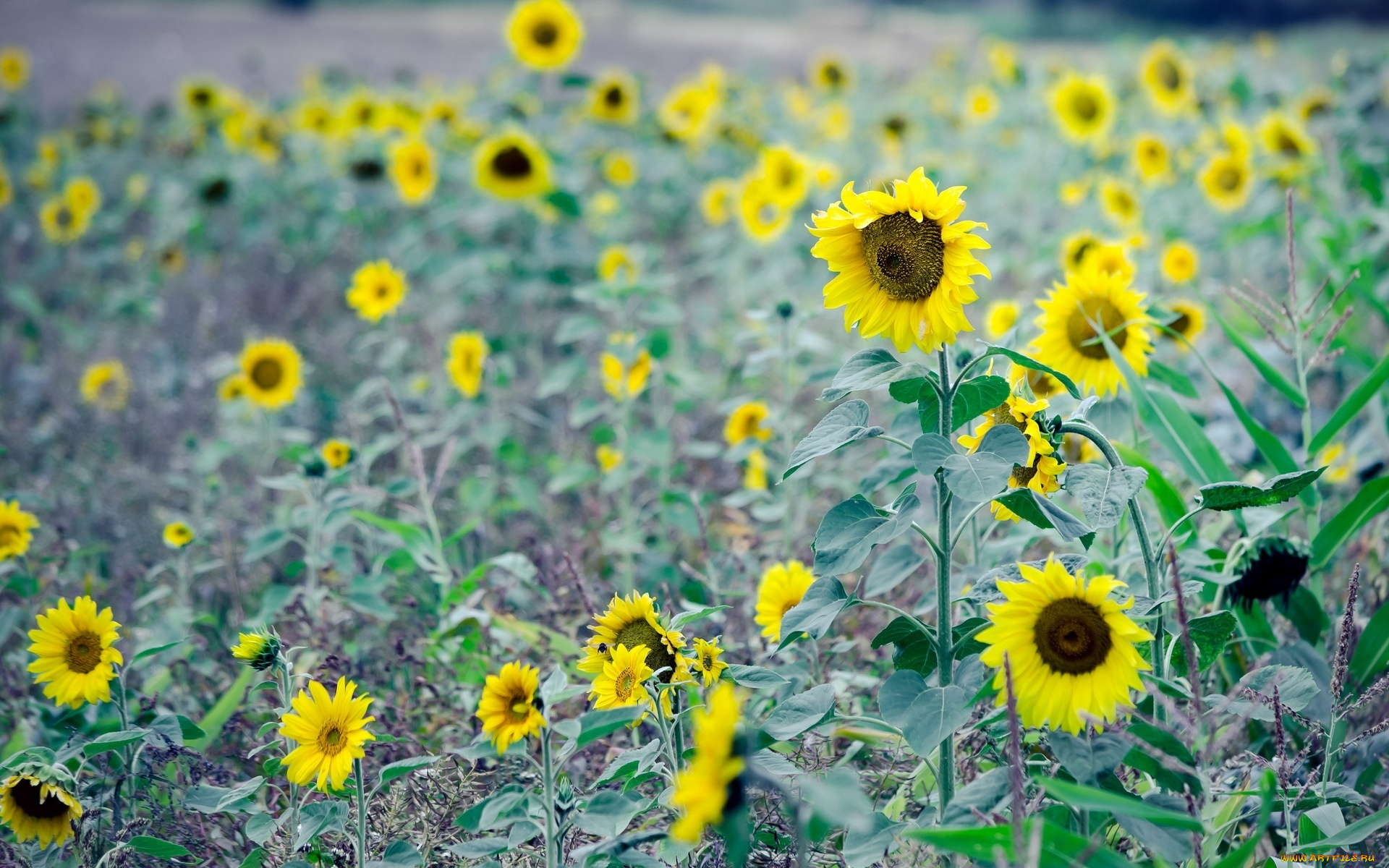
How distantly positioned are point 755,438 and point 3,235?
15.0 ft

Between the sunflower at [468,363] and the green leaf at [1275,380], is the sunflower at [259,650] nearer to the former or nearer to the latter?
the sunflower at [468,363]

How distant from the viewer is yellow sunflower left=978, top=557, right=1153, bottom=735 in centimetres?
109

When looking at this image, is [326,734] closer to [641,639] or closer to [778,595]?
[641,639]

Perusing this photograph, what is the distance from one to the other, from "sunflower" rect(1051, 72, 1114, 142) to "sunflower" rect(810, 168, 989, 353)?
9.84 ft

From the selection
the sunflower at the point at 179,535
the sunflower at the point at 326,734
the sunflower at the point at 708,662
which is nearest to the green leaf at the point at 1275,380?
the sunflower at the point at 708,662

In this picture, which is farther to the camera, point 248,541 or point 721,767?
point 248,541

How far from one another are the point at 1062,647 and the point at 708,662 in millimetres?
456

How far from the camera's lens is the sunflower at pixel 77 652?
143cm

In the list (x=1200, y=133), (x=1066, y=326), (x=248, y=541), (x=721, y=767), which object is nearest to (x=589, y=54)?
(x=1200, y=133)

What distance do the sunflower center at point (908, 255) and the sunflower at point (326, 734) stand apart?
840 millimetres

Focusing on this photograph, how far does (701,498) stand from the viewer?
2389 mm

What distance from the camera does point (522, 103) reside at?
3939 millimetres

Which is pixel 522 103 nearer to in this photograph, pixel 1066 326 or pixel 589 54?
pixel 1066 326

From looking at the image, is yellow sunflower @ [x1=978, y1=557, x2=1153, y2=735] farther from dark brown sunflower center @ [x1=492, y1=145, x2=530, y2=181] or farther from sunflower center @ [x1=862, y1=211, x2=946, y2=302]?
dark brown sunflower center @ [x1=492, y1=145, x2=530, y2=181]
